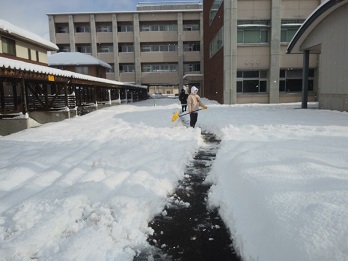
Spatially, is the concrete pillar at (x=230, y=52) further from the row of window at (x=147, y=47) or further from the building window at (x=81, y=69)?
the row of window at (x=147, y=47)

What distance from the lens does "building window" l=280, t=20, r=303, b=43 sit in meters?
23.0

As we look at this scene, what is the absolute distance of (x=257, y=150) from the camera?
20.0 feet

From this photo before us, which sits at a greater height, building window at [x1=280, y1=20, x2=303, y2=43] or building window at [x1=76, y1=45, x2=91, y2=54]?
building window at [x1=76, y1=45, x2=91, y2=54]

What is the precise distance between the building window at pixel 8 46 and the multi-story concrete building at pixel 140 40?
26.6m

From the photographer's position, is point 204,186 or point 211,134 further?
point 211,134

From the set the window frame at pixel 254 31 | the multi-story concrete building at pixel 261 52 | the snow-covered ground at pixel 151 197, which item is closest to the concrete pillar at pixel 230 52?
the multi-story concrete building at pixel 261 52

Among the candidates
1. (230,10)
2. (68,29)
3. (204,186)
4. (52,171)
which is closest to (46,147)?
(52,171)

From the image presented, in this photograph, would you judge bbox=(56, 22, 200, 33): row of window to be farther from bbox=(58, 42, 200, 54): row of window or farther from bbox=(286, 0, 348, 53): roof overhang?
bbox=(286, 0, 348, 53): roof overhang

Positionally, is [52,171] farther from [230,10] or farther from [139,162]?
[230,10]

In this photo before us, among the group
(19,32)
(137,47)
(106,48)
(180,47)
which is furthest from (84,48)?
(19,32)

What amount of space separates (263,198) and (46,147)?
21.8 feet

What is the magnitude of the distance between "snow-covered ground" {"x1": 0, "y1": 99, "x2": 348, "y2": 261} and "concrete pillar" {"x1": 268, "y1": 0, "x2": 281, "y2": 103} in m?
16.5

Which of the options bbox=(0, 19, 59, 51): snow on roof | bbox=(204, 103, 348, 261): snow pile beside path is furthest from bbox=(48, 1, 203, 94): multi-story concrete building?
bbox=(204, 103, 348, 261): snow pile beside path

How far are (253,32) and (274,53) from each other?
8.15ft
